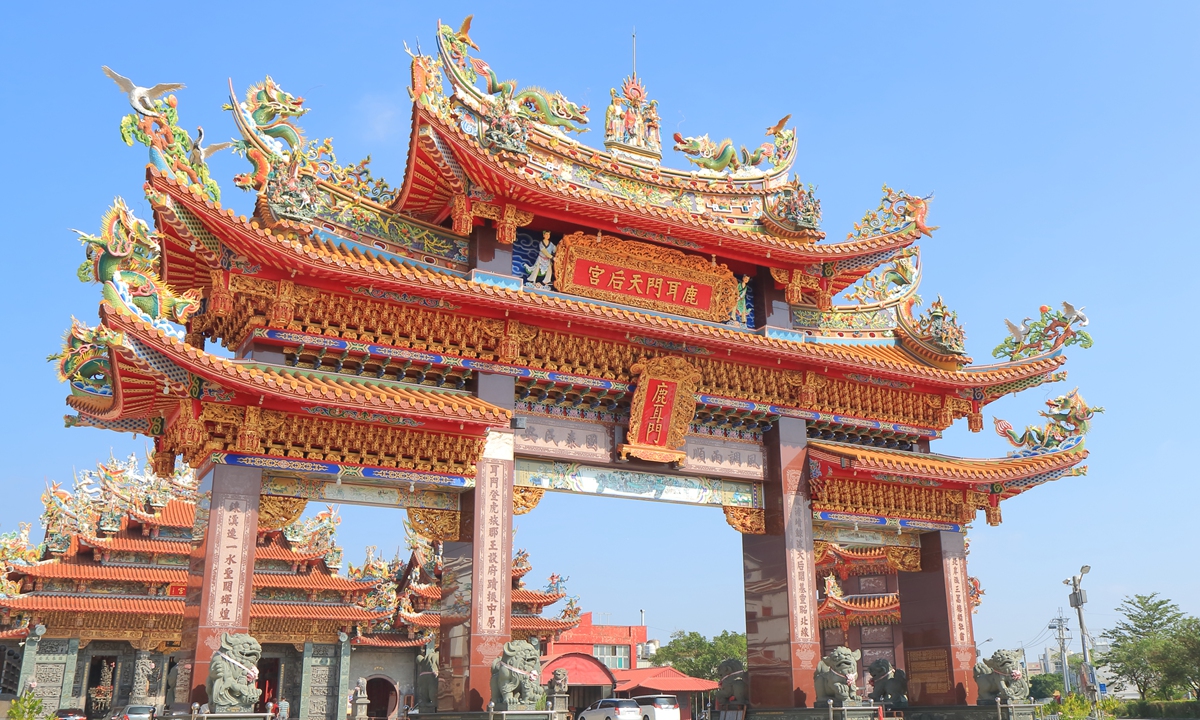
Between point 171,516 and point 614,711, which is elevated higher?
point 171,516

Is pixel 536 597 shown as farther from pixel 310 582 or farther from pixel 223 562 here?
pixel 223 562

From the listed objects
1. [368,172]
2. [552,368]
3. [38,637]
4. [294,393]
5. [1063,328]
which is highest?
[368,172]

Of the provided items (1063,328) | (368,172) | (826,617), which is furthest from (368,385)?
(826,617)

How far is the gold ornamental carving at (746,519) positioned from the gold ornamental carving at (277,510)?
6816 mm

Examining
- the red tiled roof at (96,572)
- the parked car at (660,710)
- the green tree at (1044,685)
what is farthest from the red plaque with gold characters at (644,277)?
the green tree at (1044,685)

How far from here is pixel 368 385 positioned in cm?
1253

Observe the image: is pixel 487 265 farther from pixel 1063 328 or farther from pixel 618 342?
pixel 1063 328

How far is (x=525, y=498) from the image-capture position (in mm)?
13719

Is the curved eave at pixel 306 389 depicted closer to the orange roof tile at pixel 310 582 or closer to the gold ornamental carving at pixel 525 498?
the gold ornamental carving at pixel 525 498

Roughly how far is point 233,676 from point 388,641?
18.4 meters

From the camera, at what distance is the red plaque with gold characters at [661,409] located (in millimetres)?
14523

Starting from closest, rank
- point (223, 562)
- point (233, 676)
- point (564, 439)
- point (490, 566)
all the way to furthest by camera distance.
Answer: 1. point (233, 676)
2. point (223, 562)
3. point (490, 566)
4. point (564, 439)

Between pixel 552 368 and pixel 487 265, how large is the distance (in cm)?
183

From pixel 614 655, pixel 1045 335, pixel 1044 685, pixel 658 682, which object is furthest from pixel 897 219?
pixel 1044 685
